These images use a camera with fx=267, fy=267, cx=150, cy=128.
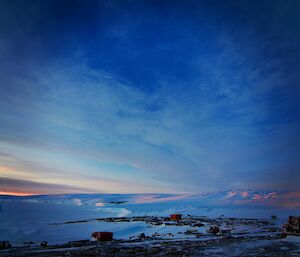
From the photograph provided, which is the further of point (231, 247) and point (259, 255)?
point (231, 247)

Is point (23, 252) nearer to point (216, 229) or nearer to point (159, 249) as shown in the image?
point (159, 249)

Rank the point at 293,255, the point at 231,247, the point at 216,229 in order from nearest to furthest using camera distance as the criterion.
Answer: the point at 293,255 < the point at 231,247 < the point at 216,229

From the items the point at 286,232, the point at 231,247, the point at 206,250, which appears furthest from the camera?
the point at 286,232

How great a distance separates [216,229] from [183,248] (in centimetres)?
1080

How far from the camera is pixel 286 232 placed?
77.0ft

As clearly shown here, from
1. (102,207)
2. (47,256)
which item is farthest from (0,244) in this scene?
(102,207)

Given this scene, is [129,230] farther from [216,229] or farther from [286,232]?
[286,232]

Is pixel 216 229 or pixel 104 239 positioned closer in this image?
pixel 104 239

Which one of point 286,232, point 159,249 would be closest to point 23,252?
point 159,249

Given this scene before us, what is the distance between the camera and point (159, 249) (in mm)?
16688

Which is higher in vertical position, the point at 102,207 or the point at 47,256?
the point at 102,207

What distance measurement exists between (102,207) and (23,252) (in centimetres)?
7037

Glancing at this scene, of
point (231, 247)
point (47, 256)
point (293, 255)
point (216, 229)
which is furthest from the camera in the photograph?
point (216, 229)

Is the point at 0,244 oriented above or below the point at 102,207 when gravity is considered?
below
